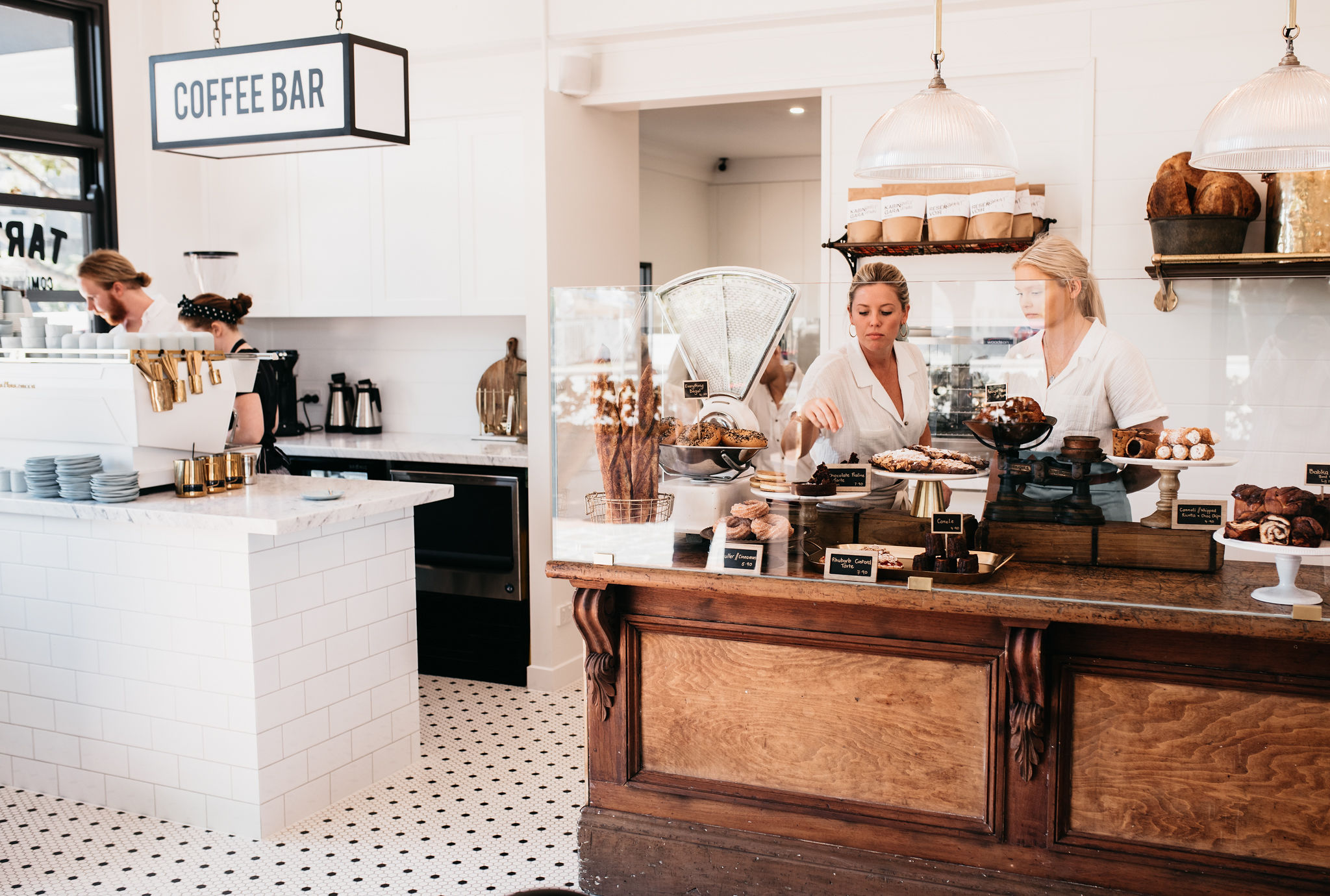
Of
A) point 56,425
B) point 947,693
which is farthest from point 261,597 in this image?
point 947,693

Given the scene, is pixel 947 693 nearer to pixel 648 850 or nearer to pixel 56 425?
pixel 648 850

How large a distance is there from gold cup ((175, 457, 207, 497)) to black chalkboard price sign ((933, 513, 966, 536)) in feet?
7.31

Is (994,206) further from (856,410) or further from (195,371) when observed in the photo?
(195,371)

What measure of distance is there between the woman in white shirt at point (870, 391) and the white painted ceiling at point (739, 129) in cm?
383

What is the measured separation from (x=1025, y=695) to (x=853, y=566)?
0.43 metres

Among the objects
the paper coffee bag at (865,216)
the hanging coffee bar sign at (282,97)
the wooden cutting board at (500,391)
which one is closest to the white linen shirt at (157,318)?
the hanging coffee bar sign at (282,97)

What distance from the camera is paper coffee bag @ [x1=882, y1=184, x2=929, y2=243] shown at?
3.75m

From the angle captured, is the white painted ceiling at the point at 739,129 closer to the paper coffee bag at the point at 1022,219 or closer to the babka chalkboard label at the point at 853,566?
the paper coffee bag at the point at 1022,219

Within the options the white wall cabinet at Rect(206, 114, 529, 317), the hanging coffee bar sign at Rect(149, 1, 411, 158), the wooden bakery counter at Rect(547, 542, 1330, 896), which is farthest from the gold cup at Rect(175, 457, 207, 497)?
the white wall cabinet at Rect(206, 114, 529, 317)

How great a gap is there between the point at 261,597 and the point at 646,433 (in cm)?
131

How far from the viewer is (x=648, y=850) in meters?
2.66

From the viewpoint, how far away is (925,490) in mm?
2393

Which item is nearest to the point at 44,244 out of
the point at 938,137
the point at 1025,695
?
the point at 938,137

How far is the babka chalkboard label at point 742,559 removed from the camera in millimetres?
2432
